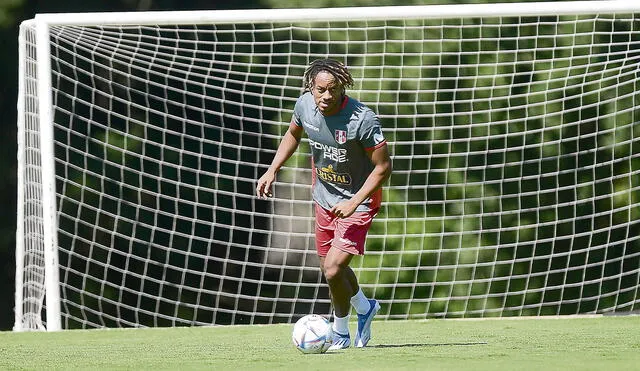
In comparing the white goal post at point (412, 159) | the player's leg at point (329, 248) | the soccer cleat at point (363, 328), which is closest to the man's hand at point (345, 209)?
the player's leg at point (329, 248)

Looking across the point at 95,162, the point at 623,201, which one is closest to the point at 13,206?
the point at 95,162

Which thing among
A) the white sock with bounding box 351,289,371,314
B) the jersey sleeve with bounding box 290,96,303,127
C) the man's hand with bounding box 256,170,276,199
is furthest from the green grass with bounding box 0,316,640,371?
the jersey sleeve with bounding box 290,96,303,127

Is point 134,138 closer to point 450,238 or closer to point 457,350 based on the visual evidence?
point 450,238

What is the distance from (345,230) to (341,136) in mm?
500

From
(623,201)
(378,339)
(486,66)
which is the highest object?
(486,66)

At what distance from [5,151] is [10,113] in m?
0.51

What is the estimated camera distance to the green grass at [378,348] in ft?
19.9

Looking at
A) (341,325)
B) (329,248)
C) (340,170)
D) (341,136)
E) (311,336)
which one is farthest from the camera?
(329,248)

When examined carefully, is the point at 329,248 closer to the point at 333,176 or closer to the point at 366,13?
the point at 333,176

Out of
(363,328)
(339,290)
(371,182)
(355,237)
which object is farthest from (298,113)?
(363,328)

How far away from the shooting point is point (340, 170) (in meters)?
7.11

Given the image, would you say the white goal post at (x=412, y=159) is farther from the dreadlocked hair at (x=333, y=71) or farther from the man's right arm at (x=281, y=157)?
the dreadlocked hair at (x=333, y=71)

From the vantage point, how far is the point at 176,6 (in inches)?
670

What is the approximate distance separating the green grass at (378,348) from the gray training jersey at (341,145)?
2.79ft
